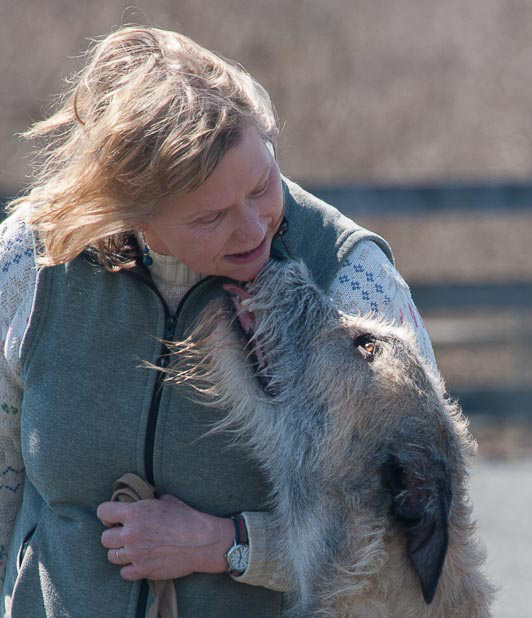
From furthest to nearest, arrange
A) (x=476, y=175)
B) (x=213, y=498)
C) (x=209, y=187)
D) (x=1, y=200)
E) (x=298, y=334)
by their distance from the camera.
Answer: (x=476, y=175) < (x=1, y=200) < (x=298, y=334) < (x=213, y=498) < (x=209, y=187)

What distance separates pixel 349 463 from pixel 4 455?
939 millimetres

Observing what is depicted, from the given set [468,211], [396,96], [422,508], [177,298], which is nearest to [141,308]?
[177,298]

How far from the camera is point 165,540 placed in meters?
2.32

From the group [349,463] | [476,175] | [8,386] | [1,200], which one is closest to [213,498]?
[349,463]

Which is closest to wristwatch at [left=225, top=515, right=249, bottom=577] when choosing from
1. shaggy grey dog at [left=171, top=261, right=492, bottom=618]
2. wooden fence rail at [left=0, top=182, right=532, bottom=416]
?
shaggy grey dog at [left=171, top=261, right=492, bottom=618]

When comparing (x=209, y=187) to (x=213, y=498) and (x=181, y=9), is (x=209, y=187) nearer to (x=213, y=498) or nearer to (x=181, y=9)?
(x=213, y=498)

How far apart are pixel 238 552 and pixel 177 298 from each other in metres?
0.65

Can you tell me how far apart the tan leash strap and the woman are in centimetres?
3

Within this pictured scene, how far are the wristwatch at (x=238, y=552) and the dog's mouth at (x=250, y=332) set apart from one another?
1.24 feet

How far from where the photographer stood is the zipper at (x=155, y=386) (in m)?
2.37

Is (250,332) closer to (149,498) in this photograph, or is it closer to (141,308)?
(141,308)

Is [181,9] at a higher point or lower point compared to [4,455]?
lower

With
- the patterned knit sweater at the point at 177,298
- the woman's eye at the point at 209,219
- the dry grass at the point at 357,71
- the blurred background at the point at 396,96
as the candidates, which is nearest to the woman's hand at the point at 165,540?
the patterned knit sweater at the point at 177,298

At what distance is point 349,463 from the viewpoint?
2.46 metres
